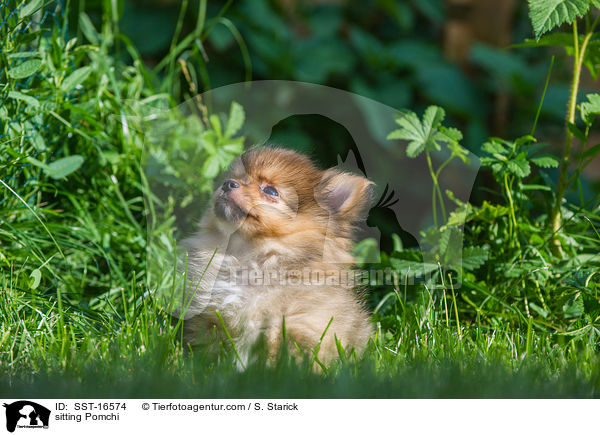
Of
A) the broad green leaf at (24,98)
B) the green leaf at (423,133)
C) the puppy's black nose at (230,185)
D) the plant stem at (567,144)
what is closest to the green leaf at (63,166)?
the broad green leaf at (24,98)

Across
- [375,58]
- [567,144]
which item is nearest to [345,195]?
[567,144]

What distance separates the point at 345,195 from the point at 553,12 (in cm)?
98

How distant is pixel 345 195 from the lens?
2.06m

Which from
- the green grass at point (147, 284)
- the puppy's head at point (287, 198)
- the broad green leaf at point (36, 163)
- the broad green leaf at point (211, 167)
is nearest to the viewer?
the green grass at point (147, 284)

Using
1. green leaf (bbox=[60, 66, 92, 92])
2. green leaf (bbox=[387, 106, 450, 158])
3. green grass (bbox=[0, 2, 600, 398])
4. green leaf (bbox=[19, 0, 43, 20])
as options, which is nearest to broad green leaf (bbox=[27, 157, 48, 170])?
green grass (bbox=[0, 2, 600, 398])

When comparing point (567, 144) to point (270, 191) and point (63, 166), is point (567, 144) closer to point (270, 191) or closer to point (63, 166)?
point (270, 191)

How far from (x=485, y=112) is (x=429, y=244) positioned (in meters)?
2.69

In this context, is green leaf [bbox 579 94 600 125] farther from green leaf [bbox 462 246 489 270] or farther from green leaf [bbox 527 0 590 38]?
green leaf [bbox 462 246 489 270]

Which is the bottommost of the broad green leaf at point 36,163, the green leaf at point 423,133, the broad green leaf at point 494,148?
the broad green leaf at point 36,163

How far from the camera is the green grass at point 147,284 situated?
164 centimetres
